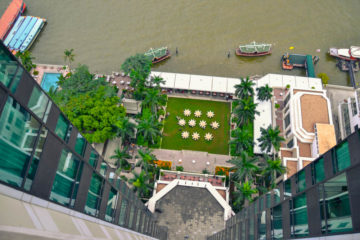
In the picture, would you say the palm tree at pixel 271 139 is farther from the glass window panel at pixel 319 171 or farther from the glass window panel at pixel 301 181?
the glass window panel at pixel 319 171

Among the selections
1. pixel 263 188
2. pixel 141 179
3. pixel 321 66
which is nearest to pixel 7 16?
pixel 141 179

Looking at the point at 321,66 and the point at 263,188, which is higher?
the point at 321,66

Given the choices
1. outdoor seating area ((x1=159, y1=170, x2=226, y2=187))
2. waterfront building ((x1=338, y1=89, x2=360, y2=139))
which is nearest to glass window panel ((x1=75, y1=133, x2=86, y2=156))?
outdoor seating area ((x1=159, y1=170, x2=226, y2=187))

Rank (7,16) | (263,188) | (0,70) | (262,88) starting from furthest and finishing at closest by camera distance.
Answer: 1. (7,16)
2. (262,88)
3. (263,188)
4. (0,70)

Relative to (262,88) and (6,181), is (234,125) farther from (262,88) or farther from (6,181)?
(6,181)

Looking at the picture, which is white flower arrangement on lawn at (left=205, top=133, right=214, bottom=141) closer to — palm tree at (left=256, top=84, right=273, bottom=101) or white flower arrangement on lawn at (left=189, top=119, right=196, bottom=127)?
white flower arrangement on lawn at (left=189, top=119, right=196, bottom=127)
